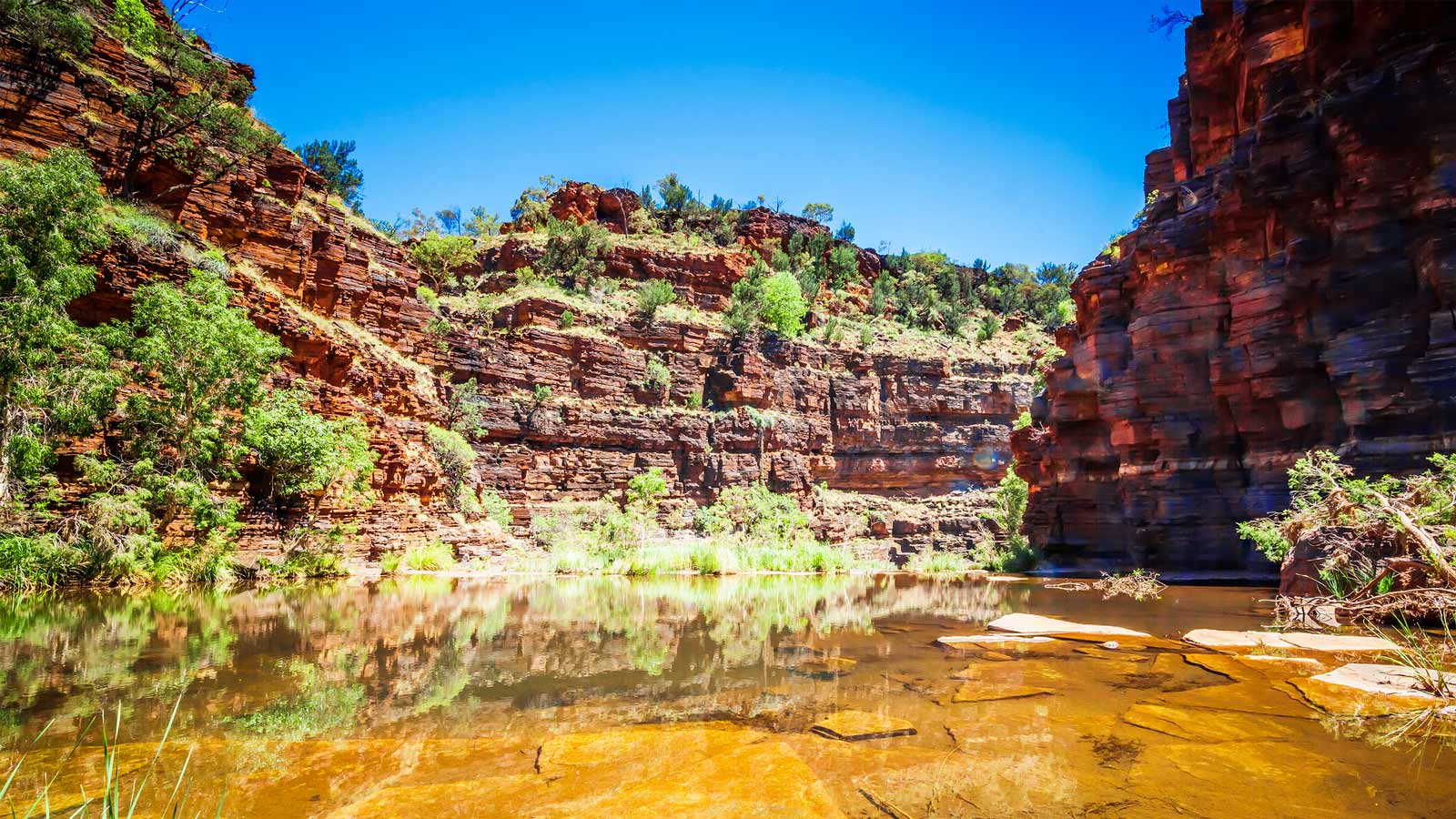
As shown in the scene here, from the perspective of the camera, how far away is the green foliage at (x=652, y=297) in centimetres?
4272

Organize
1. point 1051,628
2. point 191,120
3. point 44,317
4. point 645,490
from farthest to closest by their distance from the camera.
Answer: point 645,490 < point 191,120 < point 44,317 < point 1051,628

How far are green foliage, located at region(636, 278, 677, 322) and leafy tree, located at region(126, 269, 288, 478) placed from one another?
2895cm

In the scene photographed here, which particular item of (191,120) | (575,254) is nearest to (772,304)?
(575,254)

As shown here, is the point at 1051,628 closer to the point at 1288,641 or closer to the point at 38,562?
the point at 1288,641

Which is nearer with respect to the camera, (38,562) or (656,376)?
(38,562)

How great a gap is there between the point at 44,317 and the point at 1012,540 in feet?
92.6

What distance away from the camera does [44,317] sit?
36.4ft

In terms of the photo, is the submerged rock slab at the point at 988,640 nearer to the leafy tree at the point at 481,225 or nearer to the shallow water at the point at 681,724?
the shallow water at the point at 681,724

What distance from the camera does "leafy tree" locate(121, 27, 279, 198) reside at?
18094 millimetres

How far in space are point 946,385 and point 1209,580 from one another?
114 ft

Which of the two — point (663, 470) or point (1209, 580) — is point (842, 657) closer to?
point (1209, 580)

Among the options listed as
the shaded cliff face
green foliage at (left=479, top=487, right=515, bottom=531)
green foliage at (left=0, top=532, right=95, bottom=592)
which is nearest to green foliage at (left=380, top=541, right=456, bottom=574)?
green foliage at (left=0, top=532, right=95, bottom=592)

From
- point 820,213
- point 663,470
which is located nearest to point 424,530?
point 663,470

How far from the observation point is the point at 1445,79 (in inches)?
516
